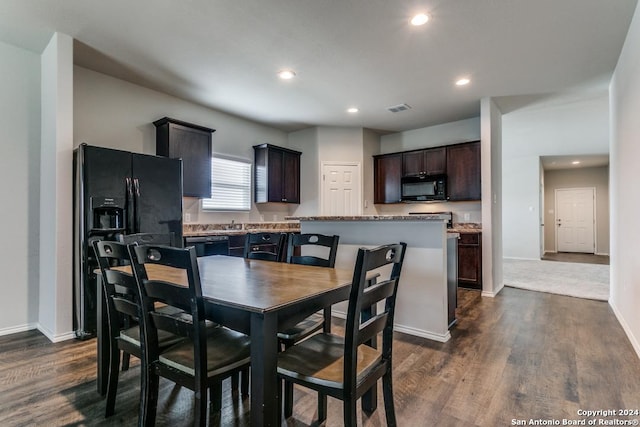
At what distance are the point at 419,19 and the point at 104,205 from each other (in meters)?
3.15

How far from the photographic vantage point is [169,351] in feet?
4.90

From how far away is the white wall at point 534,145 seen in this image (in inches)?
199

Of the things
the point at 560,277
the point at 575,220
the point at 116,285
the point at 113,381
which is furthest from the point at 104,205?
the point at 575,220

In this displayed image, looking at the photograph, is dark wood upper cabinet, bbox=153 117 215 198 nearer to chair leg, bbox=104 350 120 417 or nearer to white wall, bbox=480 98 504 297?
chair leg, bbox=104 350 120 417

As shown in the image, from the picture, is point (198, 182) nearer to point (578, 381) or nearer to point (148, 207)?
point (148, 207)

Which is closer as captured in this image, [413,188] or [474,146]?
[474,146]

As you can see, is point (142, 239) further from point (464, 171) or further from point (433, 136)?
point (433, 136)

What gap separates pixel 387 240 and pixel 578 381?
5.29 ft

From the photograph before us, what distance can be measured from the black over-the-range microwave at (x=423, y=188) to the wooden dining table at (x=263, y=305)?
4.00 m

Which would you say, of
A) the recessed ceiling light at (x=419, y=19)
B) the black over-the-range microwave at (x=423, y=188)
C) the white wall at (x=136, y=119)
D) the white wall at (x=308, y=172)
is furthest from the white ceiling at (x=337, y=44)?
the white wall at (x=308, y=172)

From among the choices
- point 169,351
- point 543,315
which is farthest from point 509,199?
point 169,351

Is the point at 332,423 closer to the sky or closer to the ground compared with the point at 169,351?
closer to the ground

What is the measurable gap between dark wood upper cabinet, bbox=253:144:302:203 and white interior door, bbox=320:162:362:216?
0.58 m

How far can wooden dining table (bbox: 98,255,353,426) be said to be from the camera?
1.16 metres
